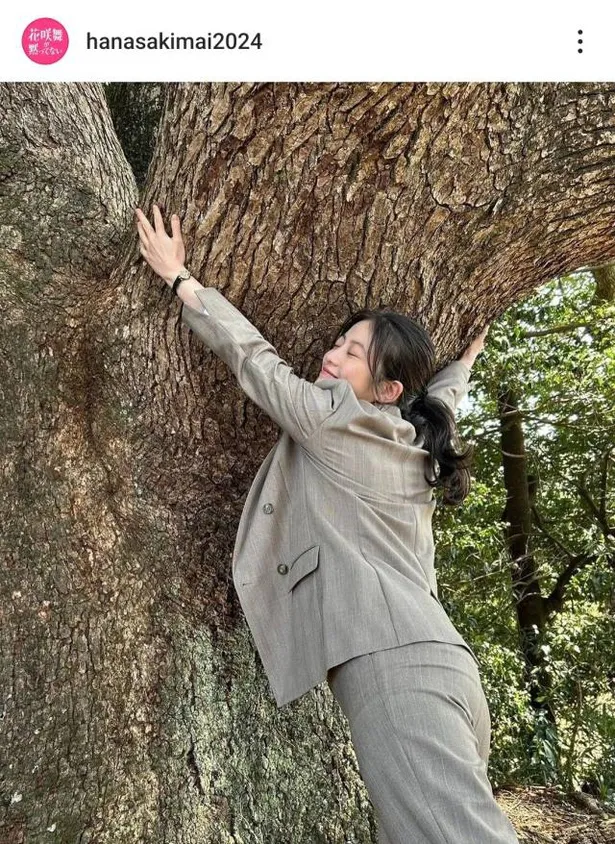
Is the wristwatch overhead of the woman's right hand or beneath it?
overhead

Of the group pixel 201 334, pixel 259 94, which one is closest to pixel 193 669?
pixel 201 334

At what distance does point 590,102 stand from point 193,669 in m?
2.24

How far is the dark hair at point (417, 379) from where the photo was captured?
A: 107 inches

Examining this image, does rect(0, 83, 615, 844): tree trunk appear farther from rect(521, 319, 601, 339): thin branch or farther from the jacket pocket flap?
rect(521, 319, 601, 339): thin branch

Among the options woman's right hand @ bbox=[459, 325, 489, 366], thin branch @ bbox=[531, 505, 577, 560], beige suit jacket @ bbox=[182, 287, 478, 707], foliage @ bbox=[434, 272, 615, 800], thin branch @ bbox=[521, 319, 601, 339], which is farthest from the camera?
thin branch @ bbox=[531, 505, 577, 560]

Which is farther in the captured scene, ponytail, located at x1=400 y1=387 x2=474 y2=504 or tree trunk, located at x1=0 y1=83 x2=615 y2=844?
ponytail, located at x1=400 y1=387 x2=474 y2=504

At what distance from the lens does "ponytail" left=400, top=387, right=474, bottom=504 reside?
279cm

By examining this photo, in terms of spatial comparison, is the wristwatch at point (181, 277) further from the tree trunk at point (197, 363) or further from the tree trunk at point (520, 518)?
the tree trunk at point (520, 518)

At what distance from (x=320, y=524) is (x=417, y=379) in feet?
1.94
